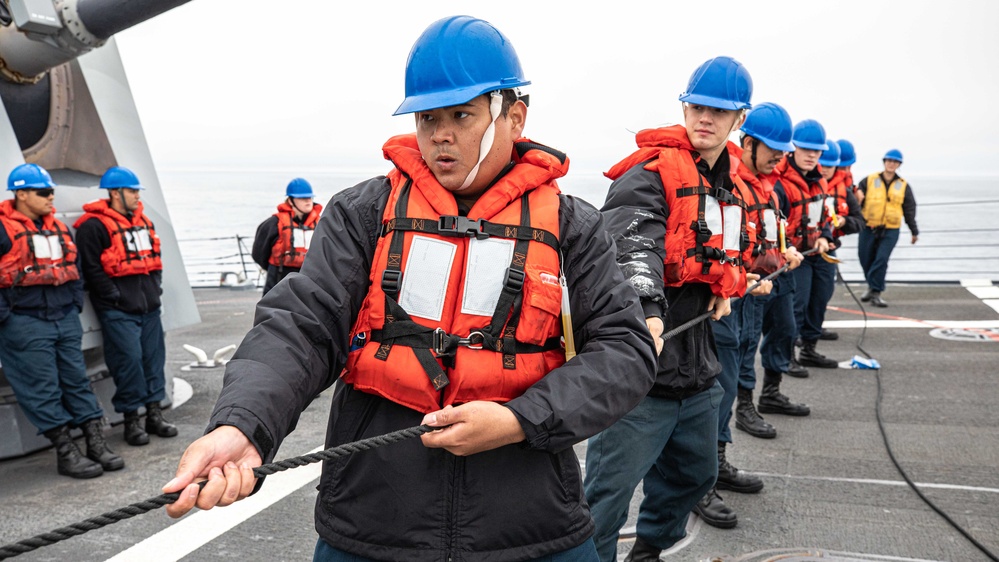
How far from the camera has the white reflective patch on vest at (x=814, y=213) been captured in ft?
24.4

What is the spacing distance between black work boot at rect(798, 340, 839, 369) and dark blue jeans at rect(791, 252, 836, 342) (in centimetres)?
9

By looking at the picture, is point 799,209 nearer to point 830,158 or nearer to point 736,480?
point 830,158

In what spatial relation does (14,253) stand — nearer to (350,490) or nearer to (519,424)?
(350,490)

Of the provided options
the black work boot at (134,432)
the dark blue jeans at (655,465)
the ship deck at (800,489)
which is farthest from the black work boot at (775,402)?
the black work boot at (134,432)

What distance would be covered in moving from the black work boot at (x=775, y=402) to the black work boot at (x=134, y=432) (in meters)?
5.29

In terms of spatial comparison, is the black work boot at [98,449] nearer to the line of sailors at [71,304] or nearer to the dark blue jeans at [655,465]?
the line of sailors at [71,304]

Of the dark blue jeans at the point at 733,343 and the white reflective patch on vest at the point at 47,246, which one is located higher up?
the white reflective patch on vest at the point at 47,246

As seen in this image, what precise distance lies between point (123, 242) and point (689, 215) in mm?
4934

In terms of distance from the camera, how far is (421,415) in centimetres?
199

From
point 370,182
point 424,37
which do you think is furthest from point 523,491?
point 424,37

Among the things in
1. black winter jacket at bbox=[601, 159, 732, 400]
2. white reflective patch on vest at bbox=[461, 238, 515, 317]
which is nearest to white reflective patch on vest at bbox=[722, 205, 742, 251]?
black winter jacket at bbox=[601, 159, 732, 400]

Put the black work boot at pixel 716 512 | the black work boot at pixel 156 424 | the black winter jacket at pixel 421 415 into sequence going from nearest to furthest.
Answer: the black winter jacket at pixel 421 415
the black work boot at pixel 716 512
the black work boot at pixel 156 424

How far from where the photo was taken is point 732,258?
12.0ft

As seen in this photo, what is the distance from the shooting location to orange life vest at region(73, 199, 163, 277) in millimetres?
6477
